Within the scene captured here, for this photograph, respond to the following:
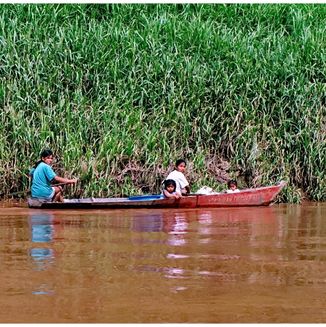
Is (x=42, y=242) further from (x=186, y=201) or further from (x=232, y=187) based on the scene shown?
(x=232, y=187)

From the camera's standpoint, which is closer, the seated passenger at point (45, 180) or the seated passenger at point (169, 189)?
the seated passenger at point (169, 189)

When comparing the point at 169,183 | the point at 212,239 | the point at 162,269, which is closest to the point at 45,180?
the point at 169,183

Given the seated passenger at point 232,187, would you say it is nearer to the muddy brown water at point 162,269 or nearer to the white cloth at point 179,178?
the white cloth at point 179,178

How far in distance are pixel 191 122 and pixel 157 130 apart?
2.28 ft

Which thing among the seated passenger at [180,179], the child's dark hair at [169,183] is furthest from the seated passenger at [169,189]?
the seated passenger at [180,179]

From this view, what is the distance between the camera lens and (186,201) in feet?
44.1

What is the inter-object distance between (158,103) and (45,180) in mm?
2945

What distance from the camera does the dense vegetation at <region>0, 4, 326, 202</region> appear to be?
1482 centimetres

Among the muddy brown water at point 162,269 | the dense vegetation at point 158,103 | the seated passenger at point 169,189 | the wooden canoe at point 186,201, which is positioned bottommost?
the muddy brown water at point 162,269

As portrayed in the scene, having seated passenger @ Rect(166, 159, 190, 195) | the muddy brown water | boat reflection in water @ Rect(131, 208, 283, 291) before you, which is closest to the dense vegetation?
seated passenger @ Rect(166, 159, 190, 195)

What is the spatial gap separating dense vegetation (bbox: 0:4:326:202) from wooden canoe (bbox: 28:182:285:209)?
1.00 metres

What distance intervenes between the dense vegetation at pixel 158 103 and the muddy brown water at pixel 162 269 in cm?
278

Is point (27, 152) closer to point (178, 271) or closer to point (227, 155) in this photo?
point (227, 155)

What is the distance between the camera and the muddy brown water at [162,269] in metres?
5.96
